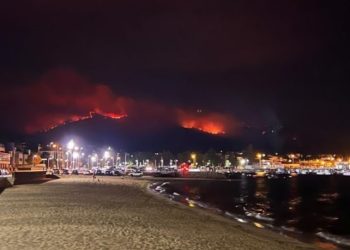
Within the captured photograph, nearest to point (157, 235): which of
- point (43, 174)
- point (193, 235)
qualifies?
point (193, 235)

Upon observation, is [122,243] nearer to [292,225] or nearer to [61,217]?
[61,217]

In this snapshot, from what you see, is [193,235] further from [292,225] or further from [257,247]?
[292,225]

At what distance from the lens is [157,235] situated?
63.3ft

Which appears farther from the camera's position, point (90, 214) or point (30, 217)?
point (90, 214)

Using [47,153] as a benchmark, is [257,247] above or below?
below

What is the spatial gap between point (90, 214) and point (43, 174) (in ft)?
174

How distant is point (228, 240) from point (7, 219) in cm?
949

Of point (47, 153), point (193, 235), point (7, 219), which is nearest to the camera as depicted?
point (193, 235)

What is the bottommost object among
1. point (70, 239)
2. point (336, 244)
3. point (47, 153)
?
point (336, 244)

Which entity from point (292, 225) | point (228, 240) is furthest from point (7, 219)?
point (292, 225)

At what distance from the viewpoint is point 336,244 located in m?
27.0

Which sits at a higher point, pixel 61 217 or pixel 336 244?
pixel 61 217

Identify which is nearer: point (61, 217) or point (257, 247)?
point (257, 247)

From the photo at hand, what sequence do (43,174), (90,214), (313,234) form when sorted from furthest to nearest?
(43,174) → (313,234) → (90,214)
